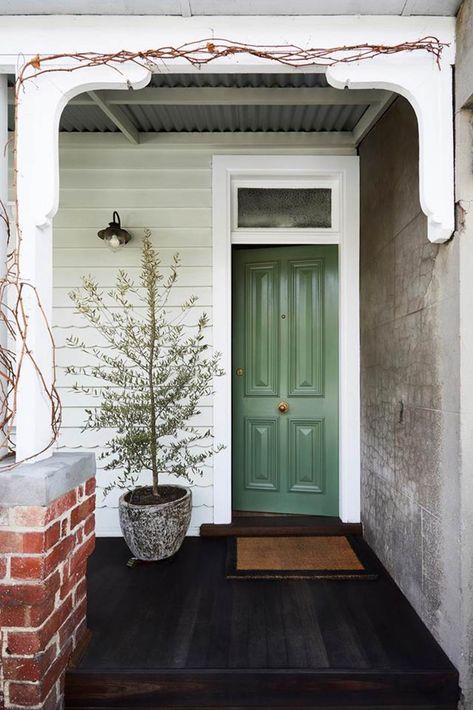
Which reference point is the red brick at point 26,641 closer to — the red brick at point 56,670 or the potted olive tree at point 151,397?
the red brick at point 56,670

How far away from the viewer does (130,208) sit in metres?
3.12

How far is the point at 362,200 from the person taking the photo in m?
3.04

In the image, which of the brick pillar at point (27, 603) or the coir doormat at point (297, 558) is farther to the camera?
the coir doormat at point (297, 558)

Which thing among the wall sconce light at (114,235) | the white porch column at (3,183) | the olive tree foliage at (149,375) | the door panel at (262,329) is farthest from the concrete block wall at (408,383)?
the white porch column at (3,183)

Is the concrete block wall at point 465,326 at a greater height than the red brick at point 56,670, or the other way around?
the concrete block wall at point 465,326

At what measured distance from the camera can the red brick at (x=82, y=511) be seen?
5.77ft

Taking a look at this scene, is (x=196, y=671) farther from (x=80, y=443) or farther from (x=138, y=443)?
(x=80, y=443)

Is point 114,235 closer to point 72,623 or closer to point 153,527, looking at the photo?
point 153,527

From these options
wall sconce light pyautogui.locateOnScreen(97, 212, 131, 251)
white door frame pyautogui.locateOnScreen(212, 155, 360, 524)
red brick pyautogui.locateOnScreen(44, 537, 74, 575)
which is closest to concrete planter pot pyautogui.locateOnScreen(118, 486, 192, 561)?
white door frame pyautogui.locateOnScreen(212, 155, 360, 524)

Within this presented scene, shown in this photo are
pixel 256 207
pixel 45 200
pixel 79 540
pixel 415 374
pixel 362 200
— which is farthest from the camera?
pixel 256 207

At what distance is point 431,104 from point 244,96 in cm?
126

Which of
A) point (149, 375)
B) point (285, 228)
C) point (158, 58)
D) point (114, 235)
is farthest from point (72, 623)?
point (285, 228)

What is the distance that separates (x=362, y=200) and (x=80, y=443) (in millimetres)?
2652

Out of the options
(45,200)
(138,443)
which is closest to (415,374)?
(138,443)
